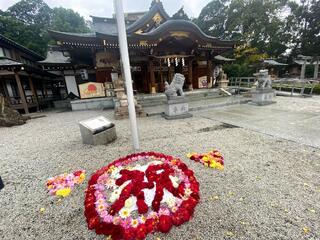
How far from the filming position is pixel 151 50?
1103cm

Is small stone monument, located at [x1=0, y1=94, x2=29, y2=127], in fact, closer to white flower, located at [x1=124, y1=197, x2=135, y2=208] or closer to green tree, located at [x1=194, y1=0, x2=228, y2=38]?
white flower, located at [x1=124, y1=197, x2=135, y2=208]

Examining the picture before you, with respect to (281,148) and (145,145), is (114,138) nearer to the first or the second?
(145,145)

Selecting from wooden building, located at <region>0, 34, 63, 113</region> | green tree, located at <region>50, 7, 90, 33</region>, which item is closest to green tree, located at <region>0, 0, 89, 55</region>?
green tree, located at <region>50, 7, 90, 33</region>

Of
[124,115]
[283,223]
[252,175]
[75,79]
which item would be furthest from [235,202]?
[75,79]

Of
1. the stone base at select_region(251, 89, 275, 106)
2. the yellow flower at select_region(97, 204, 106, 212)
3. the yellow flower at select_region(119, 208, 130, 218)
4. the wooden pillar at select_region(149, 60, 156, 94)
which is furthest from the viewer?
the wooden pillar at select_region(149, 60, 156, 94)

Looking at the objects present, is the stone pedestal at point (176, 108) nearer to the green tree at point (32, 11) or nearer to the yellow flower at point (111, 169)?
the yellow flower at point (111, 169)

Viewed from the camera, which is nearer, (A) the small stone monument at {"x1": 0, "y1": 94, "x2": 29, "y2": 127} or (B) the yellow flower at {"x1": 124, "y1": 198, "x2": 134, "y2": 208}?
(B) the yellow flower at {"x1": 124, "y1": 198, "x2": 134, "y2": 208}

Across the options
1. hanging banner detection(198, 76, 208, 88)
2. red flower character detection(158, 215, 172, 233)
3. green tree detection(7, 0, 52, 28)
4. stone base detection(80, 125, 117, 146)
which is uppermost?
green tree detection(7, 0, 52, 28)

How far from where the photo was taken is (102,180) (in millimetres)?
2643

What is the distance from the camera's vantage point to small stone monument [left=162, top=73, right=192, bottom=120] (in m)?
6.77

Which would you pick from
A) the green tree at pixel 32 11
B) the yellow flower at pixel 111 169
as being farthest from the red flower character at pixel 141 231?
the green tree at pixel 32 11

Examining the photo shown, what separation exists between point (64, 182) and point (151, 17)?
1393 cm

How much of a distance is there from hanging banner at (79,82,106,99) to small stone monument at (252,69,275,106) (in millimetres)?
9826

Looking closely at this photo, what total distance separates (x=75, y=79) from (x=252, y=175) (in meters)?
14.4
